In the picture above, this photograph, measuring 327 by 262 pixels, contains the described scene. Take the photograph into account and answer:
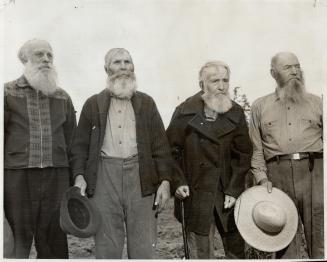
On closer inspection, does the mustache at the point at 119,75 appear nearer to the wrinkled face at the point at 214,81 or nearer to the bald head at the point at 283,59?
the wrinkled face at the point at 214,81

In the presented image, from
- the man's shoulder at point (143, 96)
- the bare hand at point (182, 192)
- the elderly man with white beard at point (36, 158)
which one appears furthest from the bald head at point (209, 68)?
the elderly man with white beard at point (36, 158)

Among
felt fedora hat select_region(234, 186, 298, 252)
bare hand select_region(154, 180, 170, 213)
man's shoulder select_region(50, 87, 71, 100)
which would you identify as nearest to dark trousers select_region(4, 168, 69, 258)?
man's shoulder select_region(50, 87, 71, 100)

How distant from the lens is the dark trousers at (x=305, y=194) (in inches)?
167

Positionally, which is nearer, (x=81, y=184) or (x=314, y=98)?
(x=81, y=184)

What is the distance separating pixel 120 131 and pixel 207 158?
80cm

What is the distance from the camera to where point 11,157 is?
423 cm

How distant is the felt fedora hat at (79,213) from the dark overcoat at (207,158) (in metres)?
0.73

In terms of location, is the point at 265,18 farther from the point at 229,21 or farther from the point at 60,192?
the point at 60,192

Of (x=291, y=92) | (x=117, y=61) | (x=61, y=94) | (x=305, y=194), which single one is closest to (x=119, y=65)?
(x=117, y=61)

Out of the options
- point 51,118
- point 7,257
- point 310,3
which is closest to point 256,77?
point 310,3

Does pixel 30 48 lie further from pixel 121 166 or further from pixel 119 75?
pixel 121 166

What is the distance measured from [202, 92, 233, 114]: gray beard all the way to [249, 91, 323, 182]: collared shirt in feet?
0.79

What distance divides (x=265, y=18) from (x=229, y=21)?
0.34 meters

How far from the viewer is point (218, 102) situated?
4348 millimetres
